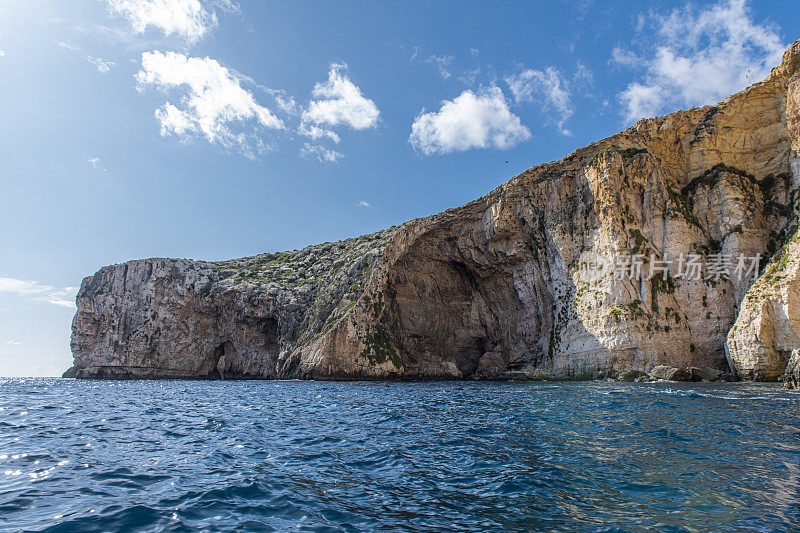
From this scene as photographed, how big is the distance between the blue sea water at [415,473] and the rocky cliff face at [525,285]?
3293 centimetres

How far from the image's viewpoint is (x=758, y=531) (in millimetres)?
5770

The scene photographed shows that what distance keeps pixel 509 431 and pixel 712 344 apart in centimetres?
4152

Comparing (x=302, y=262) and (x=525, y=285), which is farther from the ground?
(x=302, y=262)

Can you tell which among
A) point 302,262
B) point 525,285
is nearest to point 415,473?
point 525,285

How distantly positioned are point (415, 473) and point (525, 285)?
5715 cm

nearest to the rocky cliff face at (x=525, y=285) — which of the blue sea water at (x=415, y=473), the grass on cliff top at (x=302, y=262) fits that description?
the grass on cliff top at (x=302, y=262)

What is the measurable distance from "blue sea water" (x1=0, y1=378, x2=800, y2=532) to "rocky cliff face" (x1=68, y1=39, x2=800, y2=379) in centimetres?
3293

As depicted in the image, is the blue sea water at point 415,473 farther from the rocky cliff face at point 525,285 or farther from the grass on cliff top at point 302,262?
the grass on cliff top at point 302,262

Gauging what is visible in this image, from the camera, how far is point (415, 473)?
9.52 m

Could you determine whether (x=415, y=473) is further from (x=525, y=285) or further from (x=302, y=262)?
(x=302, y=262)

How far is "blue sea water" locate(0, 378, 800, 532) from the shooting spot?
6676 mm

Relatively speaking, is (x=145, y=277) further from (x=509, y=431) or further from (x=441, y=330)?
(x=509, y=431)

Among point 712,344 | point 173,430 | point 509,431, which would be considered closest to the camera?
point 509,431

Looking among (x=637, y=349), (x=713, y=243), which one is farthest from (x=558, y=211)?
(x=637, y=349)
